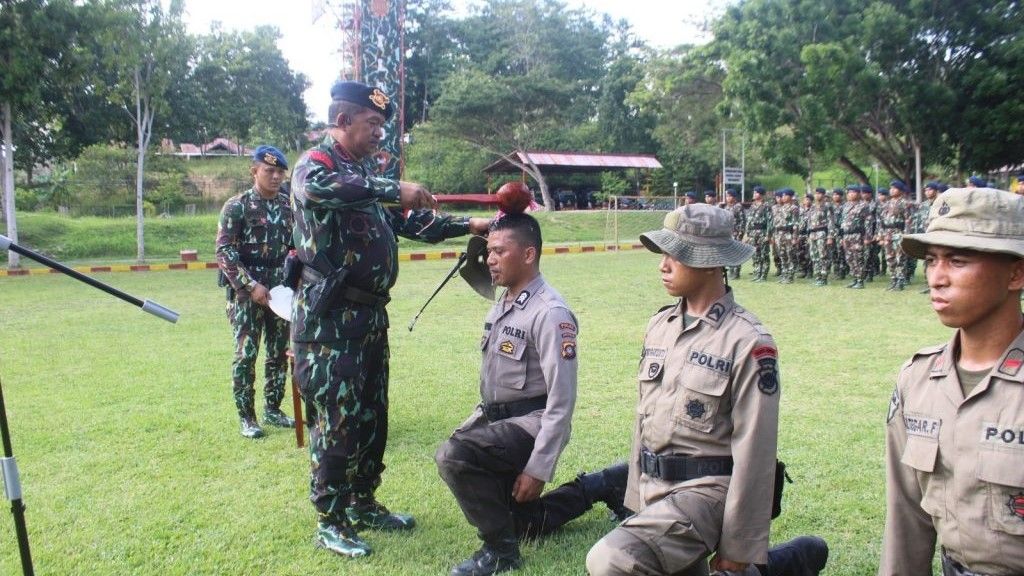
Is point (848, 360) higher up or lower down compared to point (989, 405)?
lower down

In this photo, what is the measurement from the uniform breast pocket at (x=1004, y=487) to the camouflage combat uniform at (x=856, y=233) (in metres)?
13.8

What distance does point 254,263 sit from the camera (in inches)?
231

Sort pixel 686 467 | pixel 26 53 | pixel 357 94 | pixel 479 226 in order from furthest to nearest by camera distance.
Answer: pixel 26 53 < pixel 479 226 < pixel 357 94 < pixel 686 467

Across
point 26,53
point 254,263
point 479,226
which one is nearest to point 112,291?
point 479,226

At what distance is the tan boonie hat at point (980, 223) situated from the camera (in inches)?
80.1

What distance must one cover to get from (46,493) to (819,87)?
21817mm

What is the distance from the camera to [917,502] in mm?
2270

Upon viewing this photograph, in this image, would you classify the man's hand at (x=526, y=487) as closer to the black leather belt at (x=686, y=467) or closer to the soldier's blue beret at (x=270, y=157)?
the black leather belt at (x=686, y=467)

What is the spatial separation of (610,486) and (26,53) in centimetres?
1994

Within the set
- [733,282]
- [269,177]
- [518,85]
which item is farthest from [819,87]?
[518,85]

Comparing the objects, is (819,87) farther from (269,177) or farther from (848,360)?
(269,177)

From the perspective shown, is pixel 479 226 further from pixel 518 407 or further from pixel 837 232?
pixel 837 232

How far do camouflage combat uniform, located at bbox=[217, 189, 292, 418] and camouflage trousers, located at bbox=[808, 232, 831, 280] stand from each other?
40.1 ft

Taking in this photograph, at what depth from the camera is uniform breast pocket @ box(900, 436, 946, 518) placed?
213 centimetres
